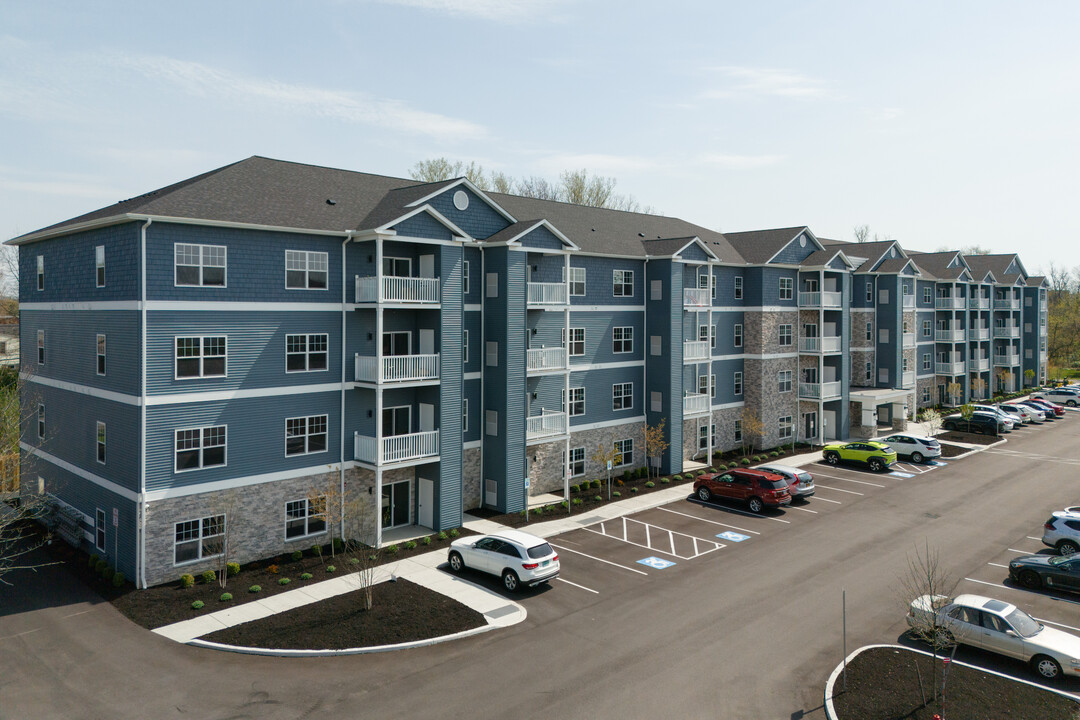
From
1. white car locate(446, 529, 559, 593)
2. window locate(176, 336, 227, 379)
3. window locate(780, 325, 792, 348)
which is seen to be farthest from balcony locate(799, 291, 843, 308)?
window locate(176, 336, 227, 379)

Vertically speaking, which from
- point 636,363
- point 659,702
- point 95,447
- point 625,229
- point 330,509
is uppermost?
point 625,229

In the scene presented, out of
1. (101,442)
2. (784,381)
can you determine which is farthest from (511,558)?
(784,381)

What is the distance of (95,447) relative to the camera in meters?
24.5

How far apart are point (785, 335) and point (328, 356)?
30167mm

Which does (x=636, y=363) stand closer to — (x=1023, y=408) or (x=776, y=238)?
(x=776, y=238)

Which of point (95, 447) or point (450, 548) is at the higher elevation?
point (95, 447)

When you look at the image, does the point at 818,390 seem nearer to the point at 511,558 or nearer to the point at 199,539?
the point at 511,558

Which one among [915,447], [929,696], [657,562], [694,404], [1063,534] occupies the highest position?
[694,404]

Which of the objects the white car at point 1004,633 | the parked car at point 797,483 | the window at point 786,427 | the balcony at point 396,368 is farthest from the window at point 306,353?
the window at point 786,427

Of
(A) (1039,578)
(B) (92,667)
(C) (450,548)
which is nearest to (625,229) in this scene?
(C) (450,548)

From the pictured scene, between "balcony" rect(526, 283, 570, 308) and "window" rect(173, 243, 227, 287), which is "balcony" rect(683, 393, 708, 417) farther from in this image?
"window" rect(173, 243, 227, 287)

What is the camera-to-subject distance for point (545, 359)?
31672mm

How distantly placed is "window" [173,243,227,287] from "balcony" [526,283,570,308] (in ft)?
41.7

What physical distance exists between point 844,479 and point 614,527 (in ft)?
51.2
